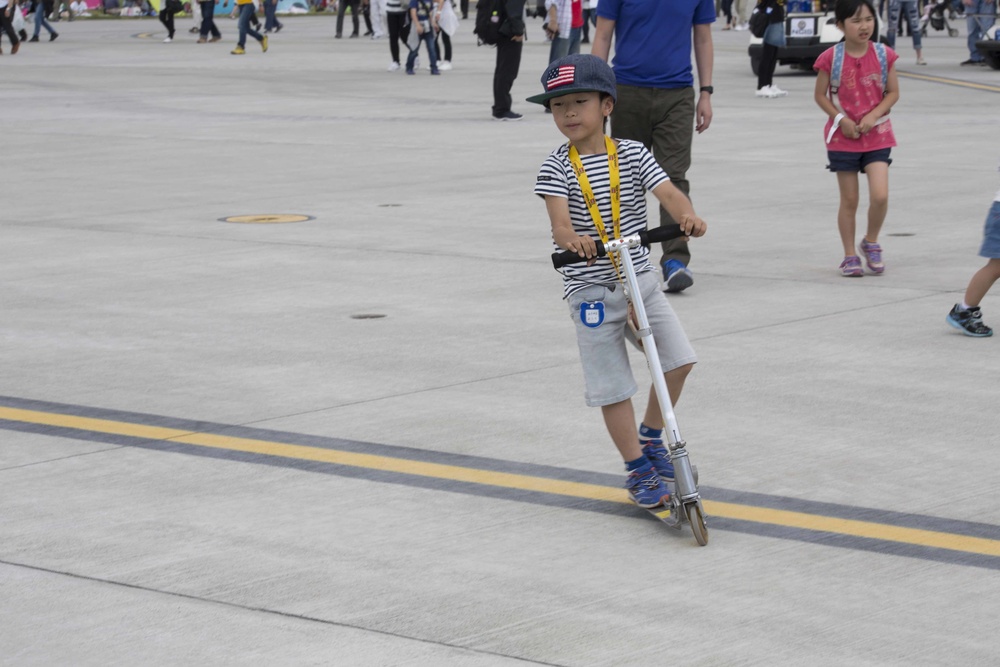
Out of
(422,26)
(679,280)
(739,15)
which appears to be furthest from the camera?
(739,15)

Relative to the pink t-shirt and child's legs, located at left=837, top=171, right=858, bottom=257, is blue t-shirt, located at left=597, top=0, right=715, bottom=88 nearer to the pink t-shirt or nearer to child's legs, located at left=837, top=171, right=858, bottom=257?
the pink t-shirt

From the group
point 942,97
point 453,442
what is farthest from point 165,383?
point 942,97

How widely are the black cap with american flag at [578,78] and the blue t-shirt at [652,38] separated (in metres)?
4.12

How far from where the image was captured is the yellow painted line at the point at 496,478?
4992mm

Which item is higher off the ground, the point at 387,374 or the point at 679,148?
the point at 679,148

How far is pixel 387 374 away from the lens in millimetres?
7363

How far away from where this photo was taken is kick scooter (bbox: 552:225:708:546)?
16.2 ft

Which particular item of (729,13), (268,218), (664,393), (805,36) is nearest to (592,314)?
(664,393)

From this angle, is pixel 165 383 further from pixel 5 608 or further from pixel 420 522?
pixel 5 608

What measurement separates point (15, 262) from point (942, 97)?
585 inches

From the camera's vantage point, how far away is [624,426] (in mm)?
5340

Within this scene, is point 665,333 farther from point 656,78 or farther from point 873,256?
point 873,256

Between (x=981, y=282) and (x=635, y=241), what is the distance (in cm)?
334

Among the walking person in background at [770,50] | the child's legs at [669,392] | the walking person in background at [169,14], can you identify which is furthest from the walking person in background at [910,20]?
the child's legs at [669,392]
